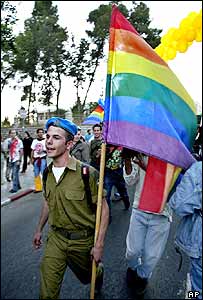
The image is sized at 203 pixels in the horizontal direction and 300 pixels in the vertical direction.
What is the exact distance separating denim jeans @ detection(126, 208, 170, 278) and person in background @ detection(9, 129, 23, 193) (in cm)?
51

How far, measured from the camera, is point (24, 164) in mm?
1524

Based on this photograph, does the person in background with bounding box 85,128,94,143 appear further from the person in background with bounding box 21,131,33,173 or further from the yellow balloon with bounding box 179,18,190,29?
the yellow balloon with bounding box 179,18,190,29

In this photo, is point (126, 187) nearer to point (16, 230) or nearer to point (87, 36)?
point (16, 230)

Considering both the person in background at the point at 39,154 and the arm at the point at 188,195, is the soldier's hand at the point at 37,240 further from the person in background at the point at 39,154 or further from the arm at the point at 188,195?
the arm at the point at 188,195

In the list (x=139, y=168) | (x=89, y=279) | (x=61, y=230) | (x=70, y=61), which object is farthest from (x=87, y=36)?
(x=89, y=279)

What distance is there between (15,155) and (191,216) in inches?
29.4

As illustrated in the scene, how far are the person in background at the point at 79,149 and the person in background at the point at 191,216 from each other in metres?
0.40

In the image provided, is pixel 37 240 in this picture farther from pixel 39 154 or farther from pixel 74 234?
pixel 39 154

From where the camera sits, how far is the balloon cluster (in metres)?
1.26

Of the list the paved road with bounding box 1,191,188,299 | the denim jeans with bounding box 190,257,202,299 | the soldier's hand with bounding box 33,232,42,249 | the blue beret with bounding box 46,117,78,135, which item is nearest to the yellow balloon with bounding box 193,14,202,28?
the blue beret with bounding box 46,117,78,135

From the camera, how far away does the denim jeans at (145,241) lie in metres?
1.42

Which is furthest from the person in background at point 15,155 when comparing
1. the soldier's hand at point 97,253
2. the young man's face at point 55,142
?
the soldier's hand at point 97,253

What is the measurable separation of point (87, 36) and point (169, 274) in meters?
1.03

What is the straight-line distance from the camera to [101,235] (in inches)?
57.7
